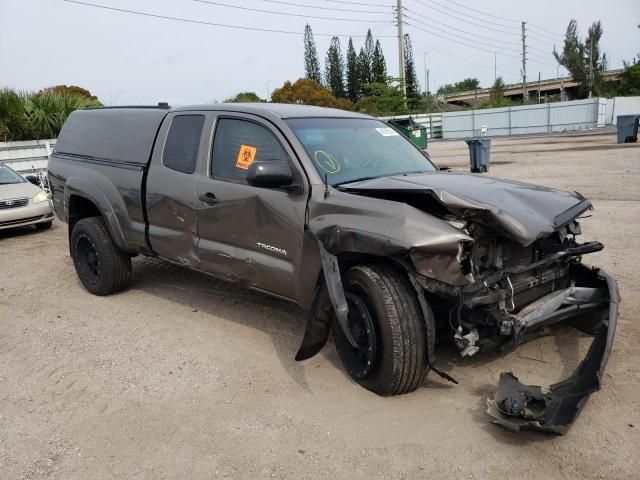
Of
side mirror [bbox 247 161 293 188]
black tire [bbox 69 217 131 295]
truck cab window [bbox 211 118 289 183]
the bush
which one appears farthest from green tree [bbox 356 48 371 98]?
side mirror [bbox 247 161 293 188]

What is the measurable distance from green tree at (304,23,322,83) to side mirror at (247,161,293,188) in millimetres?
77051

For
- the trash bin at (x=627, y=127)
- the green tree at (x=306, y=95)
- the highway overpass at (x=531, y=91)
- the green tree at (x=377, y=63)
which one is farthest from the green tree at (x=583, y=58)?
the trash bin at (x=627, y=127)

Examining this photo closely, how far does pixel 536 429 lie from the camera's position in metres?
3.04

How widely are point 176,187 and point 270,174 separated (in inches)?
54.1

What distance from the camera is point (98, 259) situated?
5844 millimetres

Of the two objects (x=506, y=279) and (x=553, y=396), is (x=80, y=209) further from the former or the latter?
(x=553, y=396)

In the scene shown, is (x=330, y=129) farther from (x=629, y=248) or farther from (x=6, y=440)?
(x=629, y=248)

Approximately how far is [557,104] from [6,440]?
1701 inches

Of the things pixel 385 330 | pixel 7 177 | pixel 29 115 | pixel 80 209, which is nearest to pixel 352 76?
pixel 29 115

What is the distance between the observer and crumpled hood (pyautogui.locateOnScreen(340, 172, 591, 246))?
3.28m

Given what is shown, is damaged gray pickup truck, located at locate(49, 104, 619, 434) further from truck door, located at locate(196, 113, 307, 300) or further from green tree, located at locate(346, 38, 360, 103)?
green tree, located at locate(346, 38, 360, 103)

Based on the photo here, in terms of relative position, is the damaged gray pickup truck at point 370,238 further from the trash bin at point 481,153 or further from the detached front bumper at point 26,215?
the trash bin at point 481,153

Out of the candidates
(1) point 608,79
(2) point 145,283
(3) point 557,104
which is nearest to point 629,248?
(2) point 145,283

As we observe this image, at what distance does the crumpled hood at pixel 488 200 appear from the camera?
328cm
